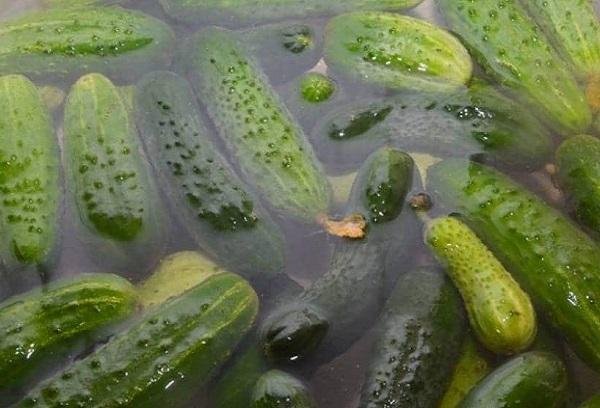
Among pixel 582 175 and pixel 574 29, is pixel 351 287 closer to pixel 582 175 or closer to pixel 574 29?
pixel 582 175

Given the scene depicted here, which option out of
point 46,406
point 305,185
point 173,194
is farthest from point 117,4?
point 46,406

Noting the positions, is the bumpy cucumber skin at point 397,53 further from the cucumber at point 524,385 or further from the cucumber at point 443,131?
the cucumber at point 524,385

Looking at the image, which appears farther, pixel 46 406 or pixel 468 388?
pixel 468 388

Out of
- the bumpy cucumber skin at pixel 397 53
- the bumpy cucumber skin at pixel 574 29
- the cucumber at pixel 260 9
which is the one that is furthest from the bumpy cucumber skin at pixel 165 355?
the bumpy cucumber skin at pixel 574 29

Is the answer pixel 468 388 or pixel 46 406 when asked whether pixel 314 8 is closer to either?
pixel 468 388

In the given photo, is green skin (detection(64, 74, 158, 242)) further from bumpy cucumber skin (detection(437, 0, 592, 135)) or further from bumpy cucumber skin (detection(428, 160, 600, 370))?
bumpy cucumber skin (detection(437, 0, 592, 135))

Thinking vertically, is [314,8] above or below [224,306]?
above

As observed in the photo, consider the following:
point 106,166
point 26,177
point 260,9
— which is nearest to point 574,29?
point 260,9
